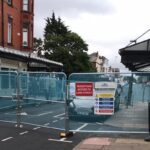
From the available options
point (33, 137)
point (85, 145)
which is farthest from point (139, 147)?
point (33, 137)

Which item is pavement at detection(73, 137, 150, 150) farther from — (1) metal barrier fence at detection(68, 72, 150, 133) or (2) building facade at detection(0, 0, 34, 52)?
(2) building facade at detection(0, 0, 34, 52)

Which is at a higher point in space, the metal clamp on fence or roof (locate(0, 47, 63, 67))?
roof (locate(0, 47, 63, 67))

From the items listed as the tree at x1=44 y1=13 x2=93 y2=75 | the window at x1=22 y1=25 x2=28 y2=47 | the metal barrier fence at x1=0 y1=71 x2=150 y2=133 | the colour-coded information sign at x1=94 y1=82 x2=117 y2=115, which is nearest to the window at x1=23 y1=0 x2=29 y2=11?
the window at x1=22 y1=25 x2=28 y2=47

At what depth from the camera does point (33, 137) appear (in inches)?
547

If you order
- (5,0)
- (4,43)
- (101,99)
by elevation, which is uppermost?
(5,0)

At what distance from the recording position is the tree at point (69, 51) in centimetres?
7738

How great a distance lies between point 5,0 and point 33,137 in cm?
2568

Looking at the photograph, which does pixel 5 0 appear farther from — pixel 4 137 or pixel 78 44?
pixel 78 44

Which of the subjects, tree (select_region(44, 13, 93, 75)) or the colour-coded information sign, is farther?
tree (select_region(44, 13, 93, 75))

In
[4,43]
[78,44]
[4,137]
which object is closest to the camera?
[4,137]

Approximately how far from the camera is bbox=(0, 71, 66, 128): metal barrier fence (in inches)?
637

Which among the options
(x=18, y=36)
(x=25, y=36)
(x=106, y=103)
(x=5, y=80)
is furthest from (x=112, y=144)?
(x=25, y=36)

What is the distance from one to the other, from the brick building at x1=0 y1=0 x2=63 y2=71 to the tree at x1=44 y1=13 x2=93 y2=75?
97.4ft

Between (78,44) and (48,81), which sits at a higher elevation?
(78,44)
